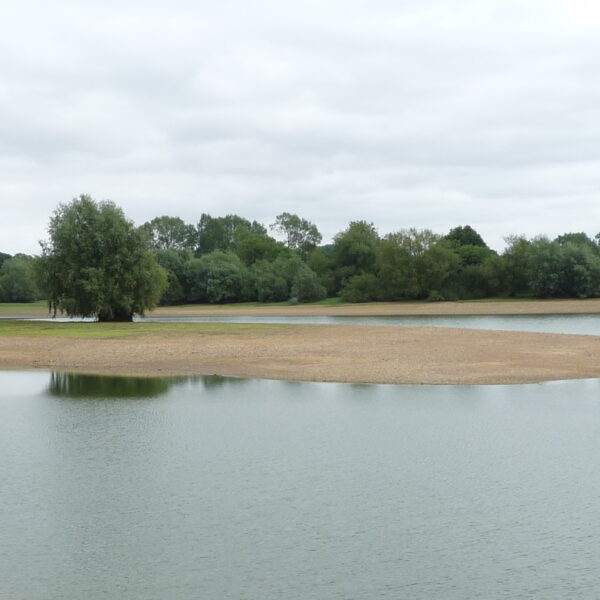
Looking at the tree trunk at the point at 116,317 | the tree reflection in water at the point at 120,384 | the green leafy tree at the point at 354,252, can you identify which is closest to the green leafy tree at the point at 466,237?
the green leafy tree at the point at 354,252

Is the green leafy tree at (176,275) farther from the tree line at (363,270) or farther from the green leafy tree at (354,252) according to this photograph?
the green leafy tree at (354,252)

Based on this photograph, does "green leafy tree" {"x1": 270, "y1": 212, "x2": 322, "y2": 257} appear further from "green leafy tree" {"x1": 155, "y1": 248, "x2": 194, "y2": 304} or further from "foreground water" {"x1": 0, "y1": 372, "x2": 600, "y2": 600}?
"foreground water" {"x1": 0, "y1": 372, "x2": 600, "y2": 600}

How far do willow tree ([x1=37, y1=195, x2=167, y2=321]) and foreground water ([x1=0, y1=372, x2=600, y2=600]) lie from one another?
3363 centimetres

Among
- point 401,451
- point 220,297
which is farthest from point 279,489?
point 220,297

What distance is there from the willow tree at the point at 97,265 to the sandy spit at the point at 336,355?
11.8 m

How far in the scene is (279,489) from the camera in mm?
11992

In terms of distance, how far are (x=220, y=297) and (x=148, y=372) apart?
80.9 metres

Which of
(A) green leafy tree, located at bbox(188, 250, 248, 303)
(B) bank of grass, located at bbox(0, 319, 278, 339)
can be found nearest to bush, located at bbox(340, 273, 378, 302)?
(A) green leafy tree, located at bbox(188, 250, 248, 303)

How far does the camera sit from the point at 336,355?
31266 mm

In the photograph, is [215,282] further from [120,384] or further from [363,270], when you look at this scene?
[120,384]

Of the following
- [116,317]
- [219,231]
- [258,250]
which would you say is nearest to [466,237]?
[258,250]

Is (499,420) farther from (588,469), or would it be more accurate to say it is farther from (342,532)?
(342,532)

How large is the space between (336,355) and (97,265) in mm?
26714

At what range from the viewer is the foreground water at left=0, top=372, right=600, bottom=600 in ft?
28.5
